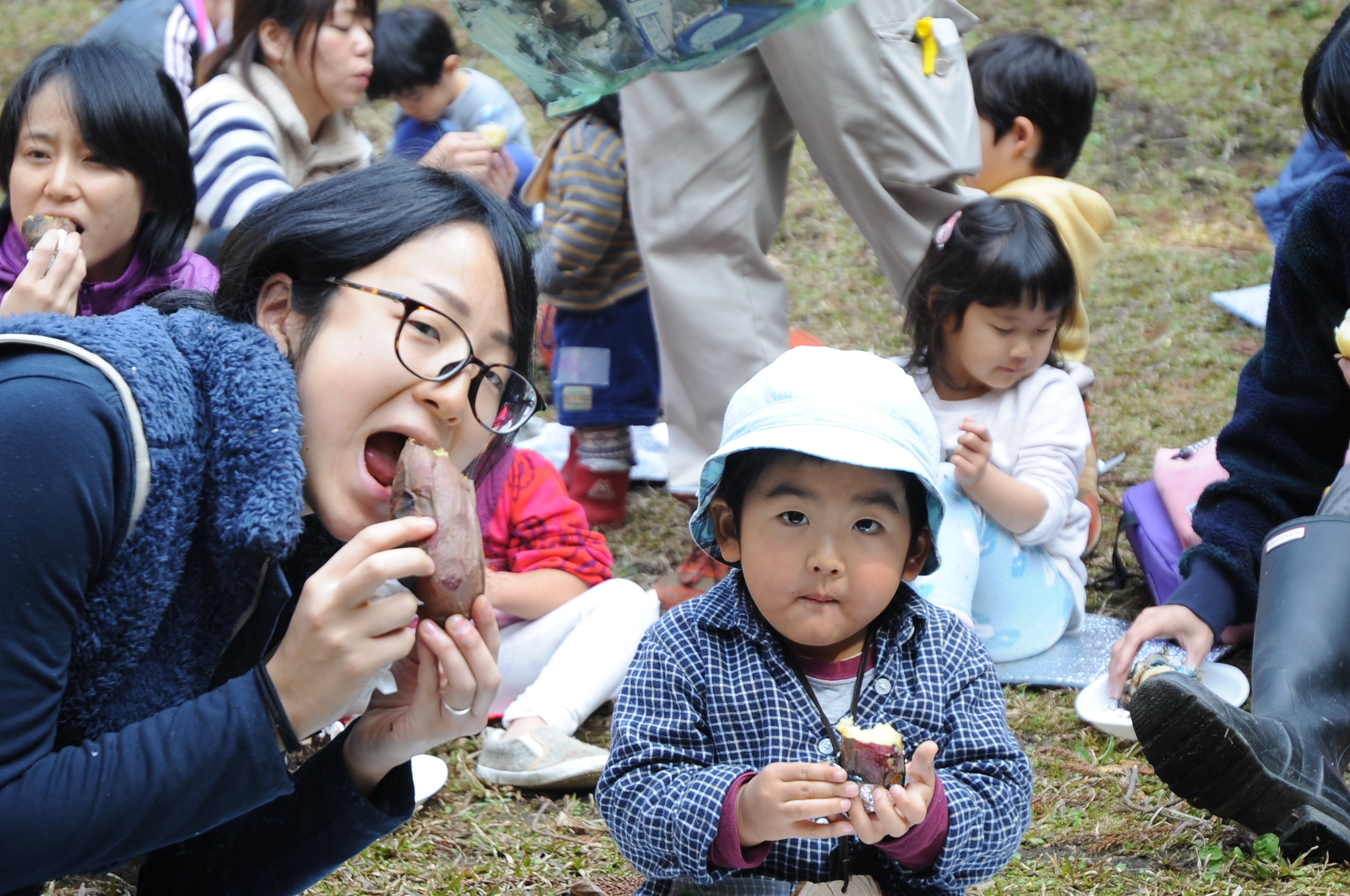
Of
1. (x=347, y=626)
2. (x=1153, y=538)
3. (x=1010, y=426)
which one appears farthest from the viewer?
(x=1153, y=538)

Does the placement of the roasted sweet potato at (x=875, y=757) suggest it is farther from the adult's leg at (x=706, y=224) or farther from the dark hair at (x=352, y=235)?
the adult's leg at (x=706, y=224)

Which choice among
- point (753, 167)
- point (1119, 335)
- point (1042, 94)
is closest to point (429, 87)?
point (753, 167)

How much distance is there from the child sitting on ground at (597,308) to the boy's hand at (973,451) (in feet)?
5.13

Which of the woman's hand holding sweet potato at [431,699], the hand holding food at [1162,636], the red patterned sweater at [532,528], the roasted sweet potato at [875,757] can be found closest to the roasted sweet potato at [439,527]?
the woman's hand holding sweet potato at [431,699]

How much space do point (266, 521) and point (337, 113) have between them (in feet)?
11.2

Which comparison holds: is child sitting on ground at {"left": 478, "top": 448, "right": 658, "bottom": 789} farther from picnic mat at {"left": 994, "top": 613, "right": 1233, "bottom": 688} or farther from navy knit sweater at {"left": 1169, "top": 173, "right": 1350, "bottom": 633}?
navy knit sweater at {"left": 1169, "top": 173, "right": 1350, "bottom": 633}

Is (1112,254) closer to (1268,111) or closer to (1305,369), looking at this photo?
(1268,111)

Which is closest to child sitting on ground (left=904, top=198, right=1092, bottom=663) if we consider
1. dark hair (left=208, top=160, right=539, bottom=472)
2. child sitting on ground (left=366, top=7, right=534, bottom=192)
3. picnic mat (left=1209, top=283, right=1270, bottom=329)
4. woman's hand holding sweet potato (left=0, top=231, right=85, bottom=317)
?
dark hair (left=208, top=160, right=539, bottom=472)

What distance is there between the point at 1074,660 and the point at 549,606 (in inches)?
54.9

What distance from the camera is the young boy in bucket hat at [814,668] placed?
191 cm

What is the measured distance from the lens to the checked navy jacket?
1935 mm

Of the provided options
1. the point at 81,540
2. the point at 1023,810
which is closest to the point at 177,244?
the point at 81,540

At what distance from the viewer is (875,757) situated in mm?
1758

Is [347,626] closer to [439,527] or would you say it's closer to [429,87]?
[439,527]
